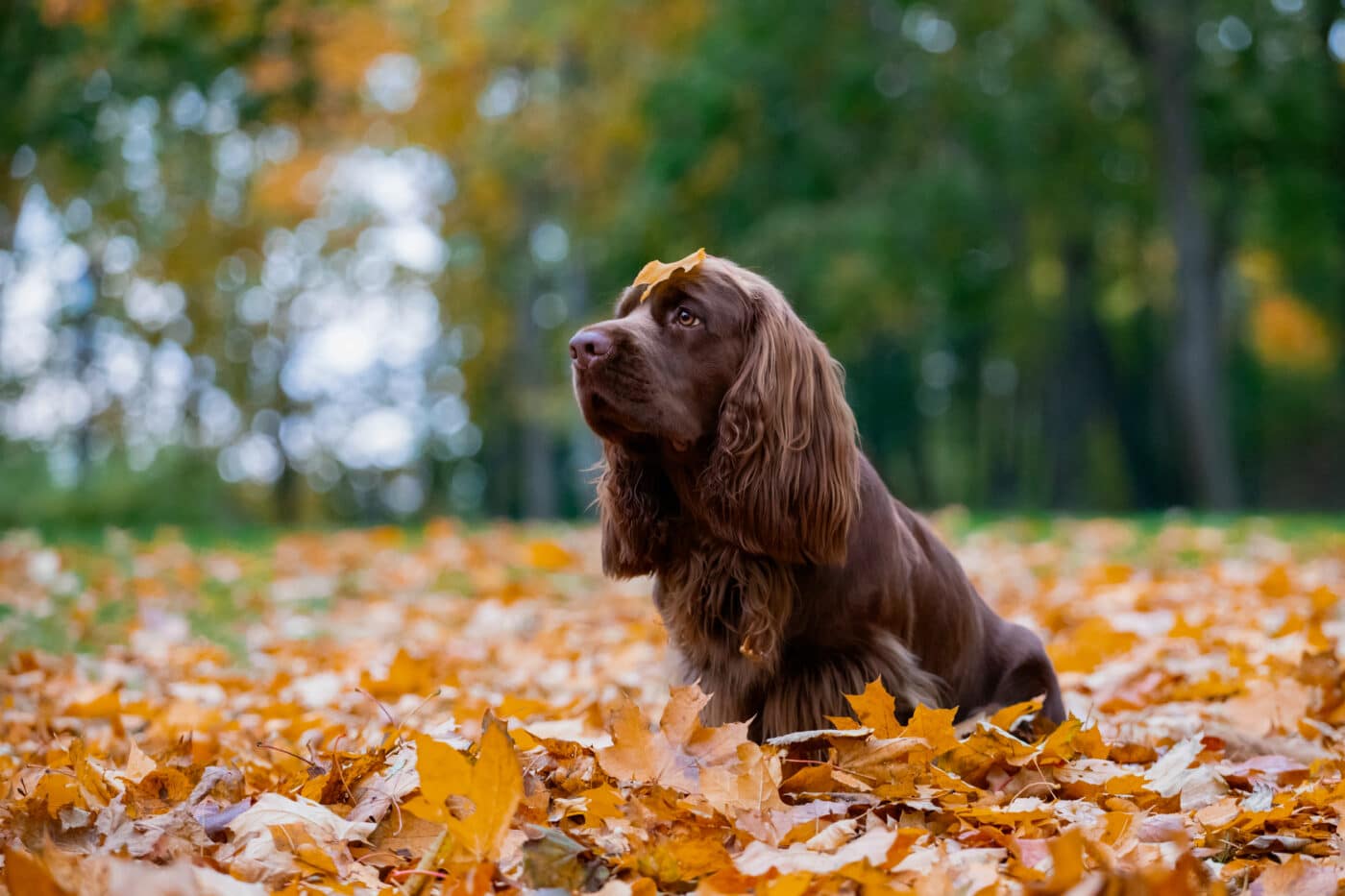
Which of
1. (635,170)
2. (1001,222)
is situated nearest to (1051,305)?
(1001,222)

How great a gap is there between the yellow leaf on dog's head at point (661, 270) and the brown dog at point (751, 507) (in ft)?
0.06

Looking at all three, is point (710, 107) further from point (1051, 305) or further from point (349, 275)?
point (349, 275)

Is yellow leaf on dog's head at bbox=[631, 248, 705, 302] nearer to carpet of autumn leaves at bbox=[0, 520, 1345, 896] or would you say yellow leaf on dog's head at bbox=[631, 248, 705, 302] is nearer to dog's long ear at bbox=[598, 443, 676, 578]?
dog's long ear at bbox=[598, 443, 676, 578]

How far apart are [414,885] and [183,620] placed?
458cm

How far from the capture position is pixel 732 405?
298 cm

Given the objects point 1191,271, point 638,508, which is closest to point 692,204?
point 1191,271

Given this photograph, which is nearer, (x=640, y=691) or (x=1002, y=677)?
(x=1002, y=677)

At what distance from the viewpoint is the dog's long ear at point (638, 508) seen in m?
3.21

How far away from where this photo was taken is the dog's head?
2904 millimetres

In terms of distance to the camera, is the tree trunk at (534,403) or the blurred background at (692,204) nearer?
the blurred background at (692,204)

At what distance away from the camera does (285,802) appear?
7.75 feet

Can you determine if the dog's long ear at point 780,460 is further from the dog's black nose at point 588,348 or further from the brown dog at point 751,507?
the dog's black nose at point 588,348

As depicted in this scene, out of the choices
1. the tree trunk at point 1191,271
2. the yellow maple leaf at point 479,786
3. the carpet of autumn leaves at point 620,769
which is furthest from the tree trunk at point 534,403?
the yellow maple leaf at point 479,786

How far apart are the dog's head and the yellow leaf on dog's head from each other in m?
0.01
